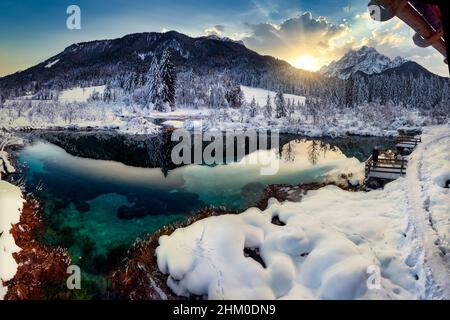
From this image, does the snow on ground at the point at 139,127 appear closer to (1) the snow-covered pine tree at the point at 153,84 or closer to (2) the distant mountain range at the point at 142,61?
(1) the snow-covered pine tree at the point at 153,84

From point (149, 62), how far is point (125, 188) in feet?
306

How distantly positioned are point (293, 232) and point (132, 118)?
5146cm

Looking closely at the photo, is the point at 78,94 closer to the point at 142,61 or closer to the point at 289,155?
the point at 142,61

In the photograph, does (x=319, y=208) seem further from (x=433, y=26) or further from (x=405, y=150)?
(x=405, y=150)

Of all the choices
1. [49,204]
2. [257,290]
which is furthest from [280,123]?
[257,290]

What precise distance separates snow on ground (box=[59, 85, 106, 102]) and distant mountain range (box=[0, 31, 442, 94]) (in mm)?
4290

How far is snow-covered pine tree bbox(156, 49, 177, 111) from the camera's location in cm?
5459

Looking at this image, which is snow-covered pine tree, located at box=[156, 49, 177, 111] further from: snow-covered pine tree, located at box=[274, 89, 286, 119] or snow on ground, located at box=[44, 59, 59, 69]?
snow on ground, located at box=[44, 59, 59, 69]

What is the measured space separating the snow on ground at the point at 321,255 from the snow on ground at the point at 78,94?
262ft

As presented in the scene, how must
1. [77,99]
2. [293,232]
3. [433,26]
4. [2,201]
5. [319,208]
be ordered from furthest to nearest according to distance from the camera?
[77,99]
[2,201]
[319,208]
[293,232]
[433,26]

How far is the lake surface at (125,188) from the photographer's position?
1139 centimetres

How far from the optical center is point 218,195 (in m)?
15.8

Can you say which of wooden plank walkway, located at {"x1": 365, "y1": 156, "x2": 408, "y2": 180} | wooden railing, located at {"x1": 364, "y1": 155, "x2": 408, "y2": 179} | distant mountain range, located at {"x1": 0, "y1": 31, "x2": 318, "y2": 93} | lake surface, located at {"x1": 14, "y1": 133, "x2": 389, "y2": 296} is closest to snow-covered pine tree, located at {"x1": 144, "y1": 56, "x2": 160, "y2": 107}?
distant mountain range, located at {"x1": 0, "y1": 31, "x2": 318, "y2": 93}

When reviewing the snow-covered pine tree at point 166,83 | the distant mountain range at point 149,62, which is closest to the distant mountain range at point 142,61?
the distant mountain range at point 149,62
